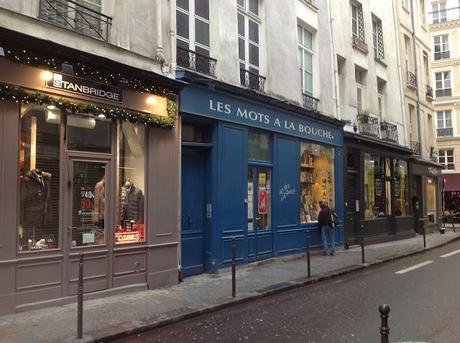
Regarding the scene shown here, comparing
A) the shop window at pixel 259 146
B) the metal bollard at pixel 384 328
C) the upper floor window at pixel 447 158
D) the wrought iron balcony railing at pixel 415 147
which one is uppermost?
the upper floor window at pixel 447 158

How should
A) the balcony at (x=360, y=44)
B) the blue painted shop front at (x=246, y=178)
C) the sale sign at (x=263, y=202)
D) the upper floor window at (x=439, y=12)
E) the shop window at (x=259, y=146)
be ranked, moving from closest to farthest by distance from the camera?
1. the blue painted shop front at (x=246, y=178)
2. the shop window at (x=259, y=146)
3. the sale sign at (x=263, y=202)
4. the balcony at (x=360, y=44)
5. the upper floor window at (x=439, y=12)

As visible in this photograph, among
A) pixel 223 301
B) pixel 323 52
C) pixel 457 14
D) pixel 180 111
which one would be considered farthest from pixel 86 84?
pixel 457 14

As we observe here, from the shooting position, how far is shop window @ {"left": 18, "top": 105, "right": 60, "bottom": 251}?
25.1ft

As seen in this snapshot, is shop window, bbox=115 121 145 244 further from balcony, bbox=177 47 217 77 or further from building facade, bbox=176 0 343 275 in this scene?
balcony, bbox=177 47 217 77

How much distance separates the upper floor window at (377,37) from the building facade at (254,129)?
5.08 m

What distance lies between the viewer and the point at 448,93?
4138 centimetres

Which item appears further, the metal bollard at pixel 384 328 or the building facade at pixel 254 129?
the building facade at pixel 254 129

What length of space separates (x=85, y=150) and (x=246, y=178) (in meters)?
4.66

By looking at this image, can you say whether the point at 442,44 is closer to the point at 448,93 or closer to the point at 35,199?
the point at 448,93

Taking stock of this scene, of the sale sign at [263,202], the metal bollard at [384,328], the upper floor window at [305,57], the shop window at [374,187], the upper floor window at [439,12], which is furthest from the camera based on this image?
the upper floor window at [439,12]

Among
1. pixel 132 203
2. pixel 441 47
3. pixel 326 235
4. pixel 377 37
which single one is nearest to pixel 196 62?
pixel 132 203

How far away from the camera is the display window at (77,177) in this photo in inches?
305

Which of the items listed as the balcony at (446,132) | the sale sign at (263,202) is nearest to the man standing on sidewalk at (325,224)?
the sale sign at (263,202)

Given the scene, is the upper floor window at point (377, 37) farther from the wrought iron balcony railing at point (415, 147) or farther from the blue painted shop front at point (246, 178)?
the blue painted shop front at point (246, 178)
